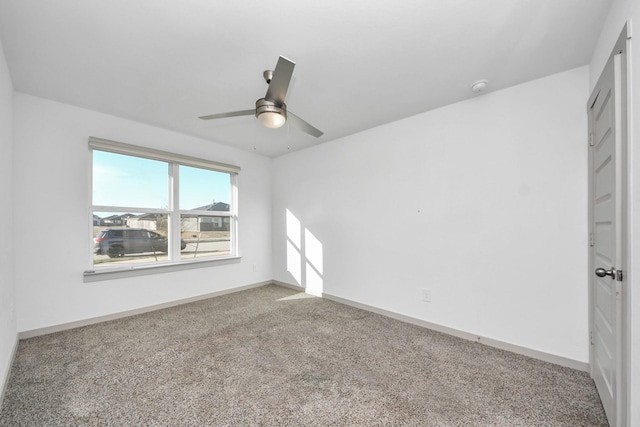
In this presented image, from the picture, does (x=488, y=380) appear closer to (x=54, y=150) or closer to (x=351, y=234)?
(x=351, y=234)

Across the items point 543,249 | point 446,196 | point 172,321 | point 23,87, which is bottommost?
point 172,321

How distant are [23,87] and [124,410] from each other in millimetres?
3099

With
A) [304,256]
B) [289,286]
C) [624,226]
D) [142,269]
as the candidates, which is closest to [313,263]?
[304,256]

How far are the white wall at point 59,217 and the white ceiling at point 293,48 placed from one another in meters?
0.29

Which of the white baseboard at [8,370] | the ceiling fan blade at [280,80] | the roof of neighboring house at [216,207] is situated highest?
the ceiling fan blade at [280,80]

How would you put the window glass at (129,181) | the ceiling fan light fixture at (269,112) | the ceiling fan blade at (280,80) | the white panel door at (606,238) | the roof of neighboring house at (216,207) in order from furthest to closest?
the roof of neighboring house at (216,207) → the window glass at (129,181) → the ceiling fan light fixture at (269,112) → the ceiling fan blade at (280,80) → the white panel door at (606,238)

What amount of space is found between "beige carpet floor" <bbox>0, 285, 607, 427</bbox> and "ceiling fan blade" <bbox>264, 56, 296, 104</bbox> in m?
2.13

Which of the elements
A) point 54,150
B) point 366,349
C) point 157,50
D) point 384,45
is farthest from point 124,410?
point 384,45

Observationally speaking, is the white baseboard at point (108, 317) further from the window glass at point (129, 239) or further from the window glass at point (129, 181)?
the window glass at point (129, 181)

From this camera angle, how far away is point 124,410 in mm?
1624

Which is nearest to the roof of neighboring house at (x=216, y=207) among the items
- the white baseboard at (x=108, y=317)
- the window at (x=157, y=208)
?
the window at (x=157, y=208)

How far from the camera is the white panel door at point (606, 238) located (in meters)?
1.35

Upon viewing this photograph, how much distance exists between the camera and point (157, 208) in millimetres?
3602

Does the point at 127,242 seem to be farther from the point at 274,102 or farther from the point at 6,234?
the point at 274,102
